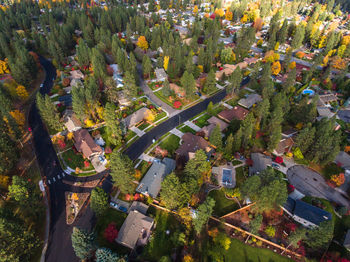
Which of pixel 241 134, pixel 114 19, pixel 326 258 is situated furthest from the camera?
pixel 114 19

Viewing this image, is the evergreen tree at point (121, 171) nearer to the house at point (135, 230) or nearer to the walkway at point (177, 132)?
the house at point (135, 230)

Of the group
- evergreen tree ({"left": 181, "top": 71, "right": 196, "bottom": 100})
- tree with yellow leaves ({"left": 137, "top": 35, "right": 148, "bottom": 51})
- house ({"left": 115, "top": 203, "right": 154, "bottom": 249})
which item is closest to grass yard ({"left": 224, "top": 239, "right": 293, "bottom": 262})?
house ({"left": 115, "top": 203, "right": 154, "bottom": 249})

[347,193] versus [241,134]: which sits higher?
[241,134]

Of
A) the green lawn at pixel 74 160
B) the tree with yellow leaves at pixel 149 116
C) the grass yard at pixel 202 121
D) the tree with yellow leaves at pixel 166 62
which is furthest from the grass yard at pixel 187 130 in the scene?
the tree with yellow leaves at pixel 166 62

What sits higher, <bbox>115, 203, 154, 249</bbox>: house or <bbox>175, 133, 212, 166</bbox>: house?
<bbox>175, 133, 212, 166</bbox>: house

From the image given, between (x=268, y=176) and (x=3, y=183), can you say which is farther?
(x=3, y=183)

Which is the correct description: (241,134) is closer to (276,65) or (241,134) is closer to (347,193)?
(347,193)

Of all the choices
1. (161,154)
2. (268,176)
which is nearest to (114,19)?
(161,154)

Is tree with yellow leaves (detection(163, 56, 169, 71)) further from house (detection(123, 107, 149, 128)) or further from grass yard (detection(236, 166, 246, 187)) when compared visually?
grass yard (detection(236, 166, 246, 187))
